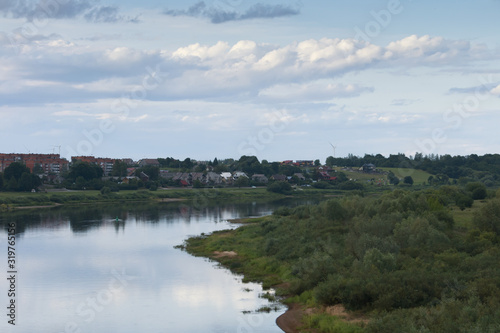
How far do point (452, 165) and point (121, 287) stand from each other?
404 ft

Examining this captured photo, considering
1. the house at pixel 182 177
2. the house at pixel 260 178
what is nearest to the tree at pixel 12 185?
the house at pixel 182 177

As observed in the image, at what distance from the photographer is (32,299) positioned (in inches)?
1142

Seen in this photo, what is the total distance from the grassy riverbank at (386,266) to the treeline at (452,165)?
72.5 m

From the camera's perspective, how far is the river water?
25.1 meters

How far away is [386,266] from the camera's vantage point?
2725cm

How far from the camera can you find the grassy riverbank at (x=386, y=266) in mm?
21219

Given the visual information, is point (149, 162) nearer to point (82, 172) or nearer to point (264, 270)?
point (82, 172)

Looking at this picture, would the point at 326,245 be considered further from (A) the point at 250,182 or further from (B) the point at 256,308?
(A) the point at 250,182

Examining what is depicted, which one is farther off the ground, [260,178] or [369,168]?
[369,168]

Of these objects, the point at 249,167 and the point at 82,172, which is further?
the point at 249,167

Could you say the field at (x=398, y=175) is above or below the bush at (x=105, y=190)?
above

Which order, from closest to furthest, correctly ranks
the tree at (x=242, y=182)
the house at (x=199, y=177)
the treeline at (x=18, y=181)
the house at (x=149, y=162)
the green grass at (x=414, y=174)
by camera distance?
1. the treeline at (x=18, y=181)
2. the tree at (x=242, y=182)
3. the green grass at (x=414, y=174)
4. the house at (x=199, y=177)
5. the house at (x=149, y=162)

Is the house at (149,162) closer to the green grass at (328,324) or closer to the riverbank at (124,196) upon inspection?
the riverbank at (124,196)

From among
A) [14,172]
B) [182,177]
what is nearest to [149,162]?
[182,177]
